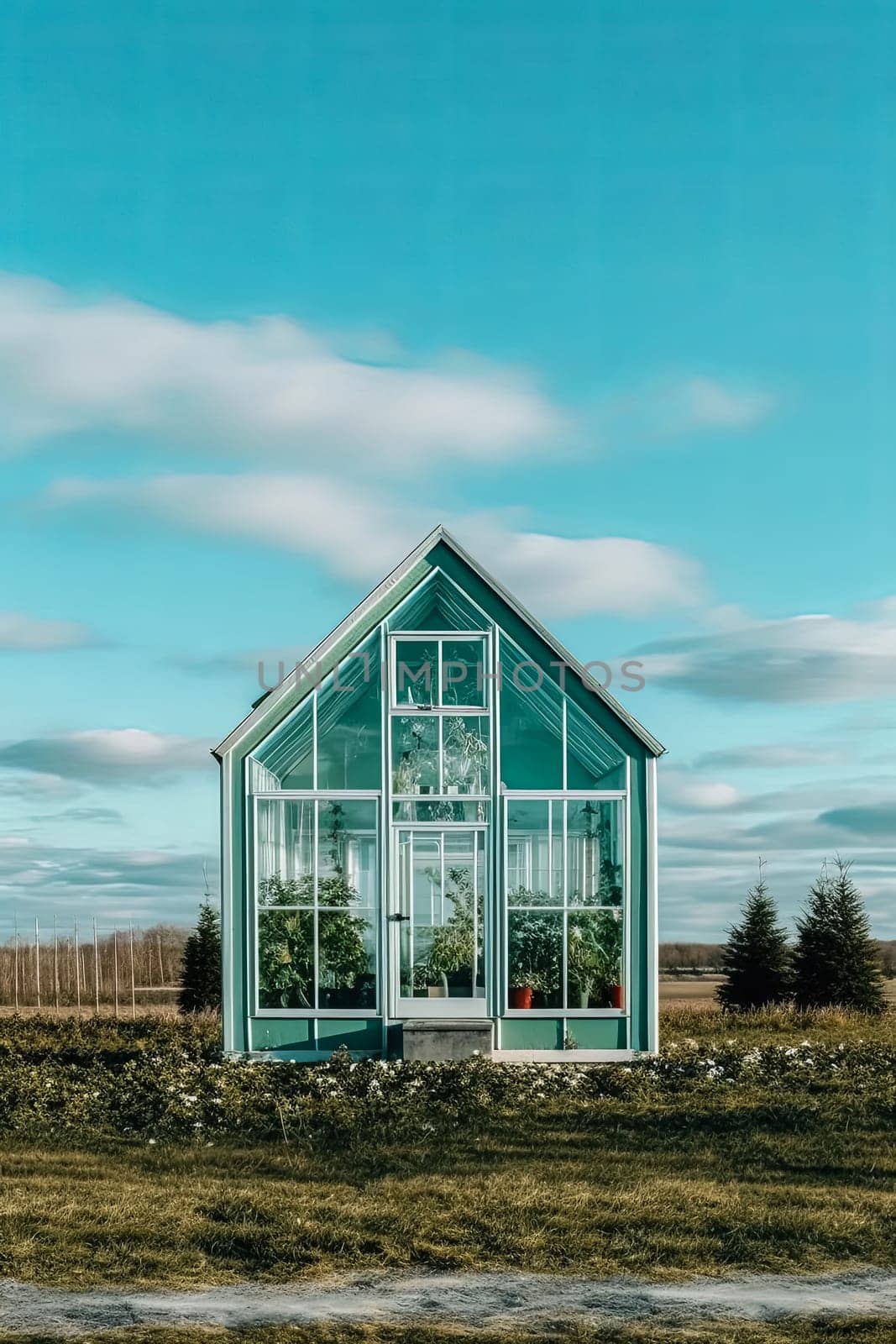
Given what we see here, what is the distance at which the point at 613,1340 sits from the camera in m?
6.86

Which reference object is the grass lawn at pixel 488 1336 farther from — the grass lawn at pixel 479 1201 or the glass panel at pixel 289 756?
the glass panel at pixel 289 756

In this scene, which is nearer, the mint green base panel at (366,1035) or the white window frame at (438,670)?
the mint green base panel at (366,1035)

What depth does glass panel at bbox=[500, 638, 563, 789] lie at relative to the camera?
16859 millimetres

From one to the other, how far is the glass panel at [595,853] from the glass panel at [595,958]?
0.66 feet

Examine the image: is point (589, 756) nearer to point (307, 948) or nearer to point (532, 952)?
point (532, 952)

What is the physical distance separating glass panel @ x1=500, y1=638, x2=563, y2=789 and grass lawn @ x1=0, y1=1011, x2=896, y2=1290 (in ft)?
15.9

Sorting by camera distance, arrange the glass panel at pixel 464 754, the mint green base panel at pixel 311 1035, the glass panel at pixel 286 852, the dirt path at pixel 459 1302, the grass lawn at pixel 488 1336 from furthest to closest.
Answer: the glass panel at pixel 464 754 < the glass panel at pixel 286 852 < the mint green base panel at pixel 311 1035 < the dirt path at pixel 459 1302 < the grass lawn at pixel 488 1336

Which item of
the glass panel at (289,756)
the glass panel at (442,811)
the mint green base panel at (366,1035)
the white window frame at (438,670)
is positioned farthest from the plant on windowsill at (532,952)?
the glass panel at (289,756)

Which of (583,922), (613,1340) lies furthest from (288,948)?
(613,1340)

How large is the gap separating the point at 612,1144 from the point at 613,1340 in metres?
4.90

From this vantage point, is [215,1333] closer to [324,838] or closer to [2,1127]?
[2,1127]

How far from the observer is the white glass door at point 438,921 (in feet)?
53.9

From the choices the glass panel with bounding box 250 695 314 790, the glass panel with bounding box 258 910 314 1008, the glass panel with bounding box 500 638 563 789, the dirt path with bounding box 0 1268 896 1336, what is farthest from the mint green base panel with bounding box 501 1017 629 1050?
the dirt path with bounding box 0 1268 896 1336

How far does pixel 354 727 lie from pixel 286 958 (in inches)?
115
